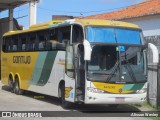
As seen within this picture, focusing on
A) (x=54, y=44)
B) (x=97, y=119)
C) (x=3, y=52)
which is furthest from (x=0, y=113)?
(x=3, y=52)

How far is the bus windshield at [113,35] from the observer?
579 inches

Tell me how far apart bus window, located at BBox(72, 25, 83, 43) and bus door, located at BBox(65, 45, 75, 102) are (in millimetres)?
308

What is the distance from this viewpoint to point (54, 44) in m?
17.0

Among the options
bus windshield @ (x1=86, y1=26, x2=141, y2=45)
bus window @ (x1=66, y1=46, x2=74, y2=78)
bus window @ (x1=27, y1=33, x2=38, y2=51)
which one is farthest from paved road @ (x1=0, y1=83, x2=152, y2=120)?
bus windshield @ (x1=86, y1=26, x2=141, y2=45)

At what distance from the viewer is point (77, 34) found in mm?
15383

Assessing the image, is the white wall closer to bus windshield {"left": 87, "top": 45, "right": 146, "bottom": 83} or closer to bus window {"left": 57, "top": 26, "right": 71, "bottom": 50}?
bus window {"left": 57, "top": 26, "right": 71, "bottom": 50}

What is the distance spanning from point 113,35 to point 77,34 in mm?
1301

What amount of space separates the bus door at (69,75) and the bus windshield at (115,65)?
3.17 ft

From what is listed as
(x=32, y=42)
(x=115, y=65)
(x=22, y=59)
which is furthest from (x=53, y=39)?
(x=22, y=59)

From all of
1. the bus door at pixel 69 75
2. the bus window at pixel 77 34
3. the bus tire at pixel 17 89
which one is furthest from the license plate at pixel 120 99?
the bus tire at pixel 17 89

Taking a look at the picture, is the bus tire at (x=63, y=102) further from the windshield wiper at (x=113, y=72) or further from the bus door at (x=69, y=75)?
the windshield wiper at (x=113, y=72)

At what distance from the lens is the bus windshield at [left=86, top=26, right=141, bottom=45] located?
1470 centimetres

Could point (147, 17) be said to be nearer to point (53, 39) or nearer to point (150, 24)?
point (150, 24)

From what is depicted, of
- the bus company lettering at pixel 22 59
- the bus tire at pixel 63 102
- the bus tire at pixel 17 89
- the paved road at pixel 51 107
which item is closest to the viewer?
the paved road at pixel 51 107
